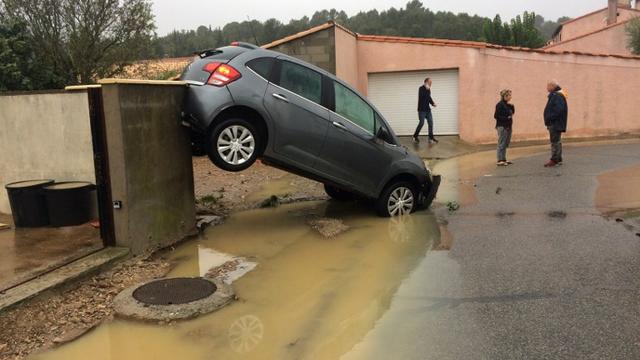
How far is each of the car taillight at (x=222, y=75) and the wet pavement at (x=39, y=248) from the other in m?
2.23

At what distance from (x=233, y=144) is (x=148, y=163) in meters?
0.97

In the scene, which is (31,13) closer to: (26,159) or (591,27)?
(26,159)

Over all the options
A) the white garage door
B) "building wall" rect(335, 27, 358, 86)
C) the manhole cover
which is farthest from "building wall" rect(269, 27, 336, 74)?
the manhole cover

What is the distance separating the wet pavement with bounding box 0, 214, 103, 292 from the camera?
18.3ft

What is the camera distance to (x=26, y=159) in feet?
27.1

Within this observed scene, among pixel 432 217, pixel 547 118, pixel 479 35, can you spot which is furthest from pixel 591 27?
pixel 432 217

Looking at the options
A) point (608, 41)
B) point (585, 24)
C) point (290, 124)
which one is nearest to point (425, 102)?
point (290, 124)

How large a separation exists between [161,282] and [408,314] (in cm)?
236

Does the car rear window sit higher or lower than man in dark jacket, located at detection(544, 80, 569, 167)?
higher

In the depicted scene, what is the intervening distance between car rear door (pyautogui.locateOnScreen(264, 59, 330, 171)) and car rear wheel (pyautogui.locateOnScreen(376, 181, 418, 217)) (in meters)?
1.40

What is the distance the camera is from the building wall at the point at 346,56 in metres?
15.6

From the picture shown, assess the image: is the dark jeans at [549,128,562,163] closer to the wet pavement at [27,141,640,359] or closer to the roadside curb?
the wet pavement at [27,141,640,359]

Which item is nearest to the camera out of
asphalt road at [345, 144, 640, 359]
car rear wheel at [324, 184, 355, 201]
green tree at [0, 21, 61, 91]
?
asphalt road at [345, 144, 640, 359]

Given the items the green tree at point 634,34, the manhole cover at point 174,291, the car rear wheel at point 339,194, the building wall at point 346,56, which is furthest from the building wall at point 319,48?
the green tree at point 634,34
